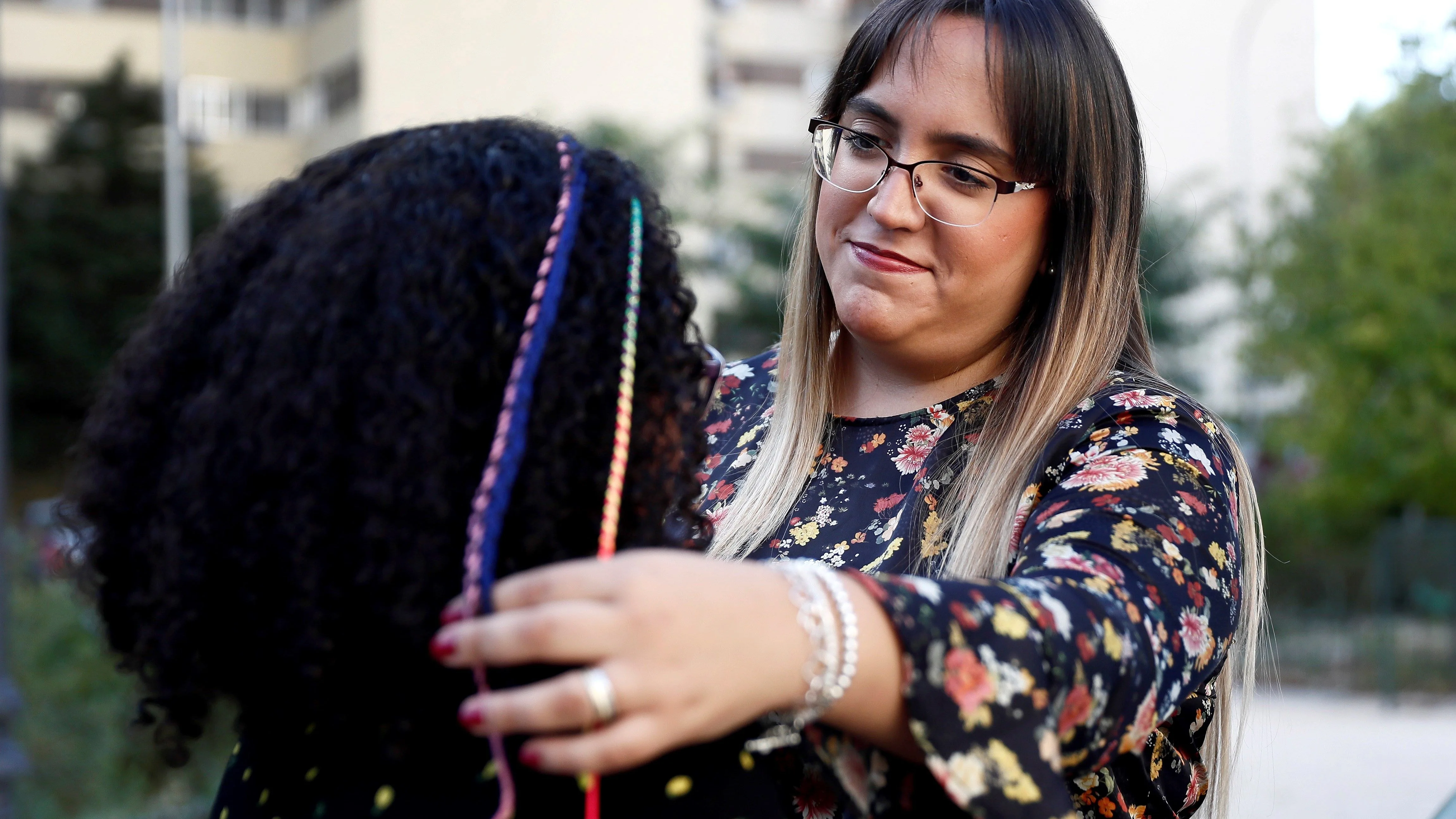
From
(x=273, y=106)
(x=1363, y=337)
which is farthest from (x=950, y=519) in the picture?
(x=273, y=106)

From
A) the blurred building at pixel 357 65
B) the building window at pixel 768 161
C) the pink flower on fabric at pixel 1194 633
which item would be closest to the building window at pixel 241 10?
the blurred building at pixel 357 65

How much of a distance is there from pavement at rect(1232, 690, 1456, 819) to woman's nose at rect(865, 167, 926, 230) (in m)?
4.69

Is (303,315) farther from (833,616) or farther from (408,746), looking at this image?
(833,616)

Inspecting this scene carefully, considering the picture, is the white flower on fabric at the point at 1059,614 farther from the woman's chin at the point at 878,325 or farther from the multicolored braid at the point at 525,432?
the woman's chin at the point at 878,325

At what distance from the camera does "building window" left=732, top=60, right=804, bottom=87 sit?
30.3 m

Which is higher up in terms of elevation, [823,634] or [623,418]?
→ [623,418]

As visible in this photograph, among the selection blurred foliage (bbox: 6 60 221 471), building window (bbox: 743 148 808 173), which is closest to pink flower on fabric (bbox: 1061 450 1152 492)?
blurred foliage (bbox: 6 60 221 471)

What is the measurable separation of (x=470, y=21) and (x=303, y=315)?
24373 millimetres

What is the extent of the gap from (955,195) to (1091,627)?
2.96ft

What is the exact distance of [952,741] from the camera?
43.1 inches

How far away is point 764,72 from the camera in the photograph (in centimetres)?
3044

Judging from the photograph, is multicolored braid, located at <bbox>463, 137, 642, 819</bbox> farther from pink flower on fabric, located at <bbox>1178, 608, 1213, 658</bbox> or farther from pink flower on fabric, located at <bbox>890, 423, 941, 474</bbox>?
pink flower on fabric, located at <bbox>890, 423, 941, 474</bbox>

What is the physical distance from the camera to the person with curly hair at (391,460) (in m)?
1.08

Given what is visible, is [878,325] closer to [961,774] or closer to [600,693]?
[961,774]
